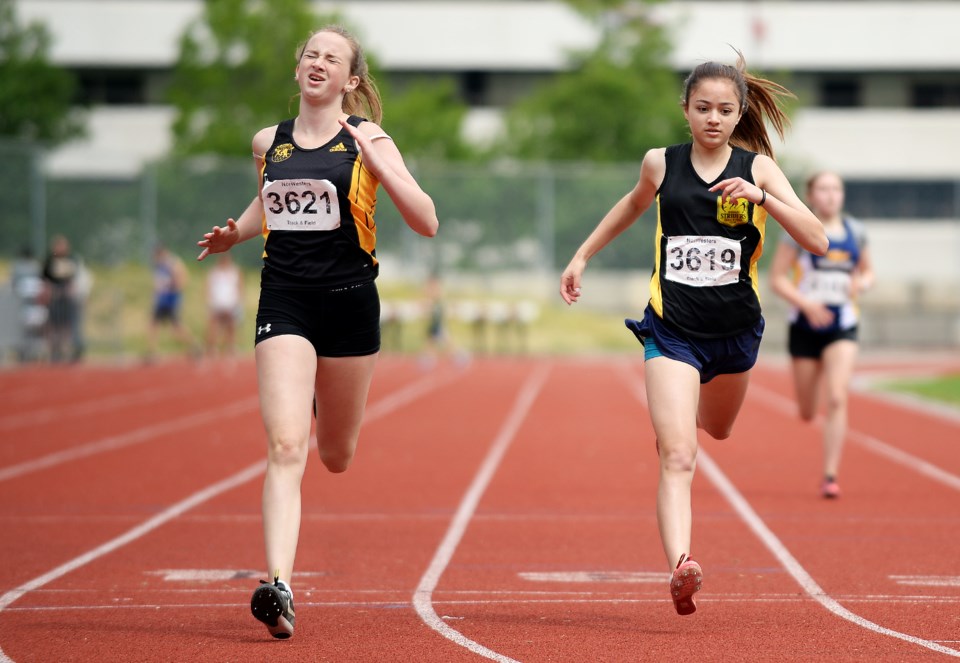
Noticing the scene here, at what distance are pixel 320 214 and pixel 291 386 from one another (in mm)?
647

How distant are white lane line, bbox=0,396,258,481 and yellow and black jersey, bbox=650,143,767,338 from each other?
674 cm

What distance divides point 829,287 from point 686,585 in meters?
4.89

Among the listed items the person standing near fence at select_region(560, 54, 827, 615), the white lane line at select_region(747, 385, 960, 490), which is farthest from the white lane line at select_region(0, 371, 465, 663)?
the white lane line at select_region(747, 385, 960, 490)

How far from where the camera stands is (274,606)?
17.7ft

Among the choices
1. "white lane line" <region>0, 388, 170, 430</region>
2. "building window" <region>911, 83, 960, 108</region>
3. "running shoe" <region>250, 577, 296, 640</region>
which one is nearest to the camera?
"running shoe" <region>250, 577, 296, 640</region>

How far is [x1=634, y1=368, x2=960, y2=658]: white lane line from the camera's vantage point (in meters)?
5.73

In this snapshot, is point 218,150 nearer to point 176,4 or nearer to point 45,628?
point 176,4

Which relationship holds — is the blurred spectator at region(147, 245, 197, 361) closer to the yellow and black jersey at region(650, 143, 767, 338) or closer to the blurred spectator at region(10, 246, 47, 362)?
the blurred spectator at region(10, 246, 47, 362)

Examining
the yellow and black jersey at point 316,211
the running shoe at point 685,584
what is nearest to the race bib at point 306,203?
the yellow and black jersey at point 316,211

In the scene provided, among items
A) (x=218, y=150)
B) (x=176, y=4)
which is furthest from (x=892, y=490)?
(x=176, y=4)

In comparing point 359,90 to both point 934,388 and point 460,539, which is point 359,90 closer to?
point 460,539

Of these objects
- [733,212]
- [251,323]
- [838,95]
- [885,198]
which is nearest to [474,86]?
[838,95]

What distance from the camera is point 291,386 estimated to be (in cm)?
581

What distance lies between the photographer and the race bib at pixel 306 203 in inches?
231
